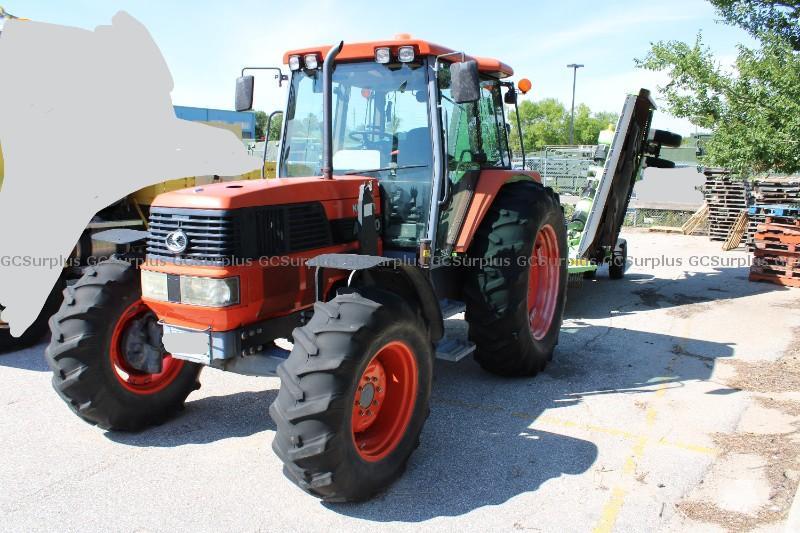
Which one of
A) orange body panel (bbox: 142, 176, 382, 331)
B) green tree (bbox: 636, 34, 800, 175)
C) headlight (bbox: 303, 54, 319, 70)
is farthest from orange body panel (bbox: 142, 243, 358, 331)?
green tree (bbox: 636, 34, 800, 175)

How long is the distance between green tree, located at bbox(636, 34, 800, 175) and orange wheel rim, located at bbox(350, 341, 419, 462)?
7356 millimetres

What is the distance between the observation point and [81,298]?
13.6 feet

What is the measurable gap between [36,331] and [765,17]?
10.8 metres

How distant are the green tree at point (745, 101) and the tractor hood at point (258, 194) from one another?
7.04m

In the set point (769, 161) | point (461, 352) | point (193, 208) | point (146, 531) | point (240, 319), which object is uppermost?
point (769, 161)

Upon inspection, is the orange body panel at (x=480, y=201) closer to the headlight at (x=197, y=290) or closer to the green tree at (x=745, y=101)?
the headlight at (x=197, y=290)

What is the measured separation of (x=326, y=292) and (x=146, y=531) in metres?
1.75

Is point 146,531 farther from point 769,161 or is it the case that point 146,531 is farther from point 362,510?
point 769,161

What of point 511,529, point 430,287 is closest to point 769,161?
point 430,287

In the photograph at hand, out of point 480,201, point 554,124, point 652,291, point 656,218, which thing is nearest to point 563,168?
point 656,218

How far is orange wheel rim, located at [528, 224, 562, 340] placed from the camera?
5926 millimetres

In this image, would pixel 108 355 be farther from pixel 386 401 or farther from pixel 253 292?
pixel 386 401

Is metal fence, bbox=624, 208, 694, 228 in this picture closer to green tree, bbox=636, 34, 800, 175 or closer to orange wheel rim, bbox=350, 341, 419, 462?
green tree, bbox=636, 34, 800, 175

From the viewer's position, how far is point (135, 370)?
4.47m
